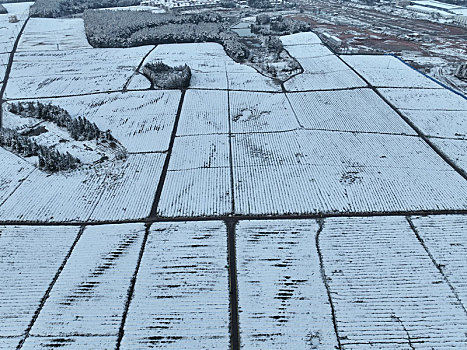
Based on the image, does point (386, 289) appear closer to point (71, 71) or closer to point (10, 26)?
point (71, 71)

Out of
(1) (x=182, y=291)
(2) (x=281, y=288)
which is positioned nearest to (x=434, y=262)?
(2) (x=281, y=288)

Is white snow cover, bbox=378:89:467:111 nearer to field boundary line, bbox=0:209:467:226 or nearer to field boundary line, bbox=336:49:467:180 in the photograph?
field boundary line, bbox=336:49:467:180

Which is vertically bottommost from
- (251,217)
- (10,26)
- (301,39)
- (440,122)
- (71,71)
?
(251,217)

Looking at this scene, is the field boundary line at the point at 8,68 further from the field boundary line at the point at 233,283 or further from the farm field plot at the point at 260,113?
the field boundary line at the point at 233,283

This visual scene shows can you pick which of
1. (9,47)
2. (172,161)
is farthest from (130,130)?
(9,47)

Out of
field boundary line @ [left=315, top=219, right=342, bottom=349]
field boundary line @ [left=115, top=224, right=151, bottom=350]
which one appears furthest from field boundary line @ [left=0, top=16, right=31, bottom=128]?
field boundary line @ [left=315, top=219, right=342, bottom=349]
